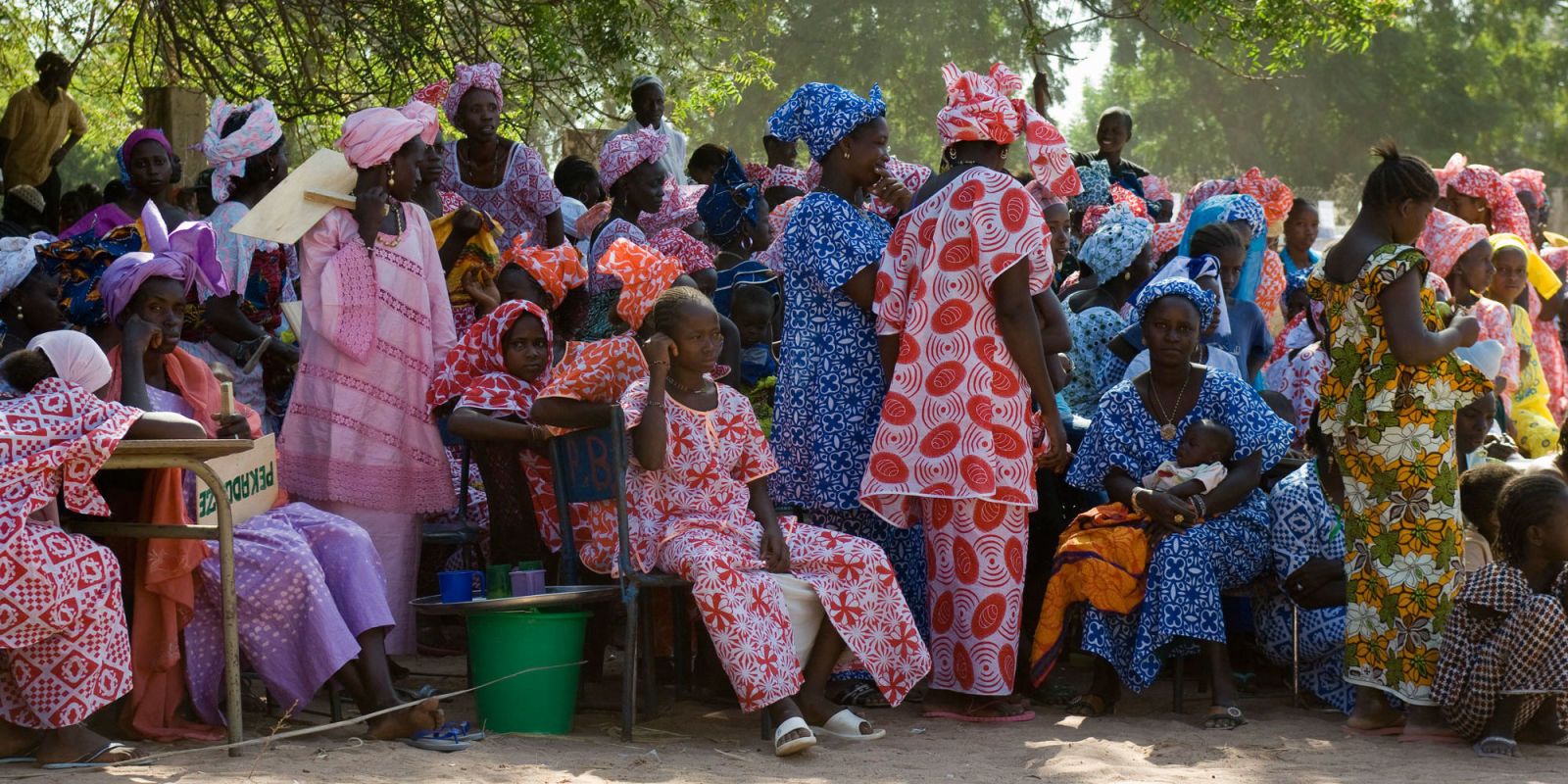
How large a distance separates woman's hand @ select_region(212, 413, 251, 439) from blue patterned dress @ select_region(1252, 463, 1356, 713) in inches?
142

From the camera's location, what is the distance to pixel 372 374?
250 inches

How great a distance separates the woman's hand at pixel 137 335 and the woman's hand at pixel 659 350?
1.53m

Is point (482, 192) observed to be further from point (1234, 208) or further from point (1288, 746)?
→ point (1288, 746)

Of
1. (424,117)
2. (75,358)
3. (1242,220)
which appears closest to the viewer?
(75,358)

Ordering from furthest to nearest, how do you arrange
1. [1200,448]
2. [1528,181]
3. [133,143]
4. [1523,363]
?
[1528,181] < [1523,363] < [133,143] < [1200,448]

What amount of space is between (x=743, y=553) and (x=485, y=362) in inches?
56.1

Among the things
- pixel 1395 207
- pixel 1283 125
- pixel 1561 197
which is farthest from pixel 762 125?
pixel 1395 207

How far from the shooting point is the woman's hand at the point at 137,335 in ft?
17.5

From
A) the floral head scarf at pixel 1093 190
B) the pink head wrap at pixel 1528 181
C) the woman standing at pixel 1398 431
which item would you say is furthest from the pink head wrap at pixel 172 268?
the pink head wrap at pixel 1528 181

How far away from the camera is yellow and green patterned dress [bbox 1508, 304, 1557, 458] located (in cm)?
923

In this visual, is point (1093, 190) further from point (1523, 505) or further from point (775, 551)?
point (775, 551)

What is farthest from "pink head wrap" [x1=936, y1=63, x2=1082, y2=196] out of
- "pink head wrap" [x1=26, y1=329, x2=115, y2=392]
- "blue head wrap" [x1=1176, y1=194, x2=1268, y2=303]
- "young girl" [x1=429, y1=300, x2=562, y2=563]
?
"pink head wrap" [x1=26, y1=329, x2=115, y2=392]

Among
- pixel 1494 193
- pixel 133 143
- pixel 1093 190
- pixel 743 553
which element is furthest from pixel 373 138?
pixel 1494 193

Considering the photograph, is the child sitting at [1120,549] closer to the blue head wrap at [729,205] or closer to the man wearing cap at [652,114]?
the blue head wrap at [729,205]
